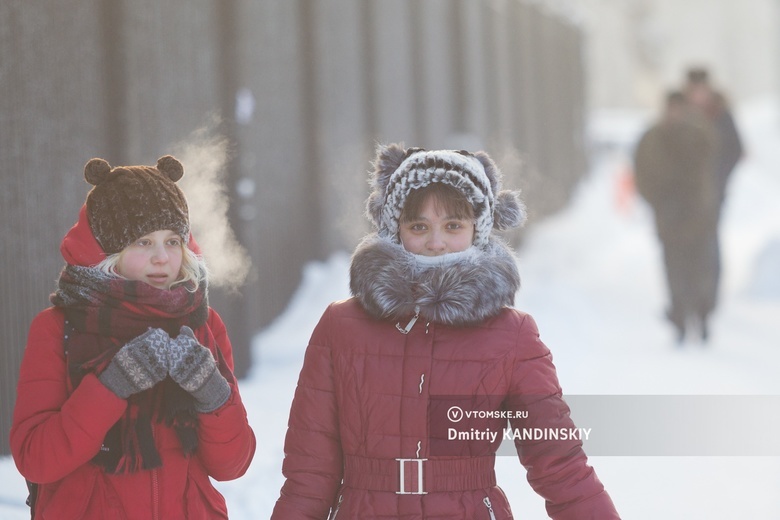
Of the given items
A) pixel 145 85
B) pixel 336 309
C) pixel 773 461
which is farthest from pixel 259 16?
pixel 336 309

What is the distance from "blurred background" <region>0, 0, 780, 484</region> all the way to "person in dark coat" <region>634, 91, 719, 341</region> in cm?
165

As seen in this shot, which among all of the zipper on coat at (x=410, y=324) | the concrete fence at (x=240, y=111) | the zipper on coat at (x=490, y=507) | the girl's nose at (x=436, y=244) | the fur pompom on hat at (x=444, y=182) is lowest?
the zipper on coat at (x=490, y=507)

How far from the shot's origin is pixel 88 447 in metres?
2.28

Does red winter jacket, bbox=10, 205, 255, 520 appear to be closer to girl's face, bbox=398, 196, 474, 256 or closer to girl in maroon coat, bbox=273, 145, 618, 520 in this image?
girl in maroon coat, bbox=273, 145, 618, 520

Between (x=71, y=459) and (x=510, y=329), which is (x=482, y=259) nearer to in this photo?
(x=510, y=329)

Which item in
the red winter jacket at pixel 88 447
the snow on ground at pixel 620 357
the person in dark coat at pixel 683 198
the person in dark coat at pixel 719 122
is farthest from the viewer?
the person in dark coat at pixel 719 122

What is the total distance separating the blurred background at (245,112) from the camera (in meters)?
4.55

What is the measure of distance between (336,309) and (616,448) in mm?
2911

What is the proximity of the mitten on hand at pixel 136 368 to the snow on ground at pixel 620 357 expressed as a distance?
4.68 ft

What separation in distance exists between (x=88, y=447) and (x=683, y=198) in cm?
696

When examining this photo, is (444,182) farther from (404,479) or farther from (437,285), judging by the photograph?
(404,479)

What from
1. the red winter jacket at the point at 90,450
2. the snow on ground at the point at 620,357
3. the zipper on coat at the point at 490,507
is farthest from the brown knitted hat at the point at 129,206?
the snow on ground at the point at 620,357

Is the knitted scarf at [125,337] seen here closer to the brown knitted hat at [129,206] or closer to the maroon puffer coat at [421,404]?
the brown knitted hat at [129,206]

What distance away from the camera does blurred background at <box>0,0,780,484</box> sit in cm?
455
